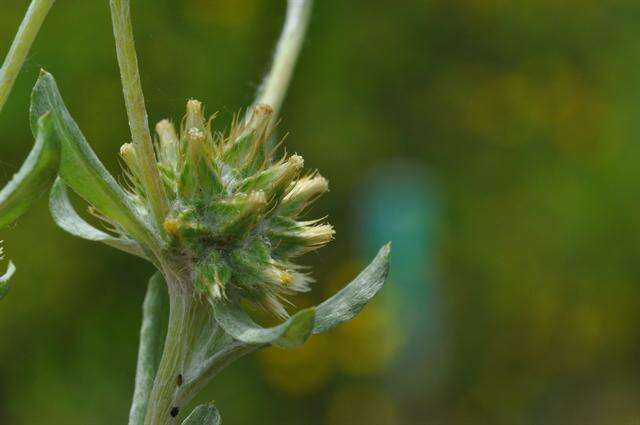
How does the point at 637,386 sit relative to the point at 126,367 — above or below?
below

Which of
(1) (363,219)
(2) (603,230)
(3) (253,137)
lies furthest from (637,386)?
(3) (253,137)

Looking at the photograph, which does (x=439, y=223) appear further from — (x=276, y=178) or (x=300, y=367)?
(x=276, y=178)

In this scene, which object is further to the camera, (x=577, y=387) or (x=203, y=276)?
(x=577, y=387)

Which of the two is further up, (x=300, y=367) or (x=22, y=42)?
(x=22, y=42)

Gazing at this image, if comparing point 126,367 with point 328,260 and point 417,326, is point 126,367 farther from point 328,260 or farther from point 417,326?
point 417,326

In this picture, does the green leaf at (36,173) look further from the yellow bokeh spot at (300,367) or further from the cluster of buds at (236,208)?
the yellow bokeh spot at (300,367)

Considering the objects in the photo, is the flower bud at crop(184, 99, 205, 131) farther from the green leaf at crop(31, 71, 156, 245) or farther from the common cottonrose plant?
Answer: the green leaf at crop(31, 71, 156, 245)

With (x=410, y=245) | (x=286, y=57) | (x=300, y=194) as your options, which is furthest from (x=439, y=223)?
(x=300, y=194)
